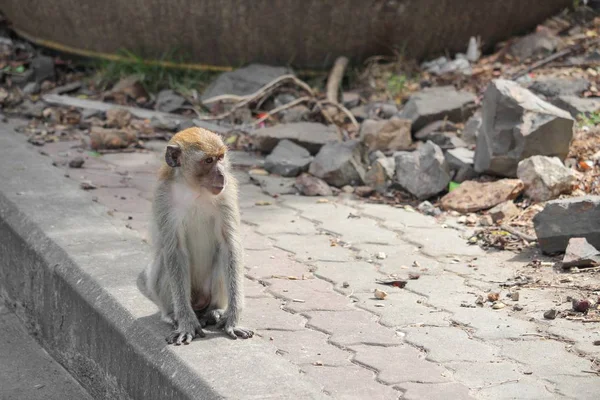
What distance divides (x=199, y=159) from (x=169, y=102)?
4.69m

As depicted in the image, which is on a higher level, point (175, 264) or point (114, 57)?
point (175, 264)

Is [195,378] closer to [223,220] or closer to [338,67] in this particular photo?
[223,220]

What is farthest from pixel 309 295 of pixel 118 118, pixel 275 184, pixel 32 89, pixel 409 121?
pixel 32 89

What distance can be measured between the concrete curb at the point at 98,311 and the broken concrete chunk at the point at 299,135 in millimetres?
1669

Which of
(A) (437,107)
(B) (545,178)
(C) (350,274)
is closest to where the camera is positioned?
(C) (350,274)

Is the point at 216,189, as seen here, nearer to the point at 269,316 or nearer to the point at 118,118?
the point at 269,316

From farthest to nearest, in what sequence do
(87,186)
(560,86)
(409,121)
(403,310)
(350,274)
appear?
(560,86) → (409,121) → (87,186) → (350,274) → (403,310)

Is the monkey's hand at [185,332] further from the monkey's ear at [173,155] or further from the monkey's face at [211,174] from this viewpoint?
the monkey's ear at [173,155]

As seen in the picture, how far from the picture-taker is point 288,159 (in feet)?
21.9

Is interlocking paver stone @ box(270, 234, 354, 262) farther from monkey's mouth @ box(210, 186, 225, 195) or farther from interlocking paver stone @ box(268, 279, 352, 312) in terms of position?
monkey's mouth @ box(210, 186, 225, 195)

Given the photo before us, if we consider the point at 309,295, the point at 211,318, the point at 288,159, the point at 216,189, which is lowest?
the point at 288,159

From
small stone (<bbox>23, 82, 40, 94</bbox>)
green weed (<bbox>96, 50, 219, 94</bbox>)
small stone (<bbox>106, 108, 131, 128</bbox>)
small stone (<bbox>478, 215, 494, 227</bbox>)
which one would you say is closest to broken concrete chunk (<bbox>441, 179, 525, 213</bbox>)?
small stone (<bbox>478, 215, 494, 227</bbox>)

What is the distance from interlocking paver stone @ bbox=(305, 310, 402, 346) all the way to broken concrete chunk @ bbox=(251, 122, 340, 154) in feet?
9.30

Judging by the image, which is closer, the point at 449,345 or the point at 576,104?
the point at 449,345
